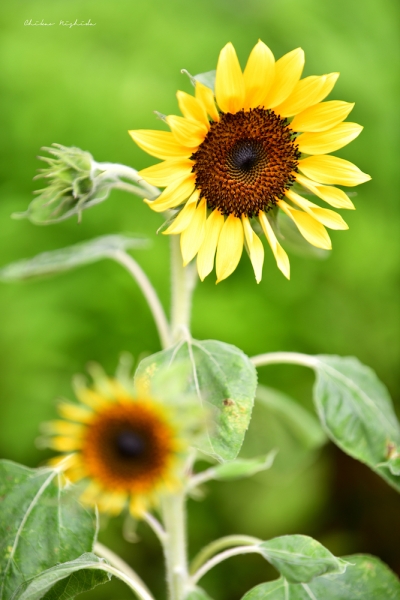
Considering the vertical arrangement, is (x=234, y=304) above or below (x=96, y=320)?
above

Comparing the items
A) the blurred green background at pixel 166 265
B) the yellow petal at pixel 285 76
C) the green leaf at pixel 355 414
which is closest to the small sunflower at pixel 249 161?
the yellow petal at pixel 285 76

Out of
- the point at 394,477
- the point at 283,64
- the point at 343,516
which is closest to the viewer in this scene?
the point at 283,64

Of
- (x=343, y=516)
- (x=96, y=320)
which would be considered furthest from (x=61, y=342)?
(x=343, y=516)

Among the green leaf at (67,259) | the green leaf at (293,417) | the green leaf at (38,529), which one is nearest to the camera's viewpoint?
the green leaf at (38,529)

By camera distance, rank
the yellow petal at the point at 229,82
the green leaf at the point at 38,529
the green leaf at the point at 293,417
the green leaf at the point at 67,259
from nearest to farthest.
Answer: the yellow petal at the point at 229,82 → the green leaf at the point at 38,529 → the green leaf at the point at 67,259 → the green leaf at the point at 293,417

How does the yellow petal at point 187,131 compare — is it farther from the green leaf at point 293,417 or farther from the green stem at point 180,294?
the green leaf at point 293,417

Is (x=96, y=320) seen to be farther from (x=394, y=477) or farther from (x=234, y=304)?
(x=394, y=477)
